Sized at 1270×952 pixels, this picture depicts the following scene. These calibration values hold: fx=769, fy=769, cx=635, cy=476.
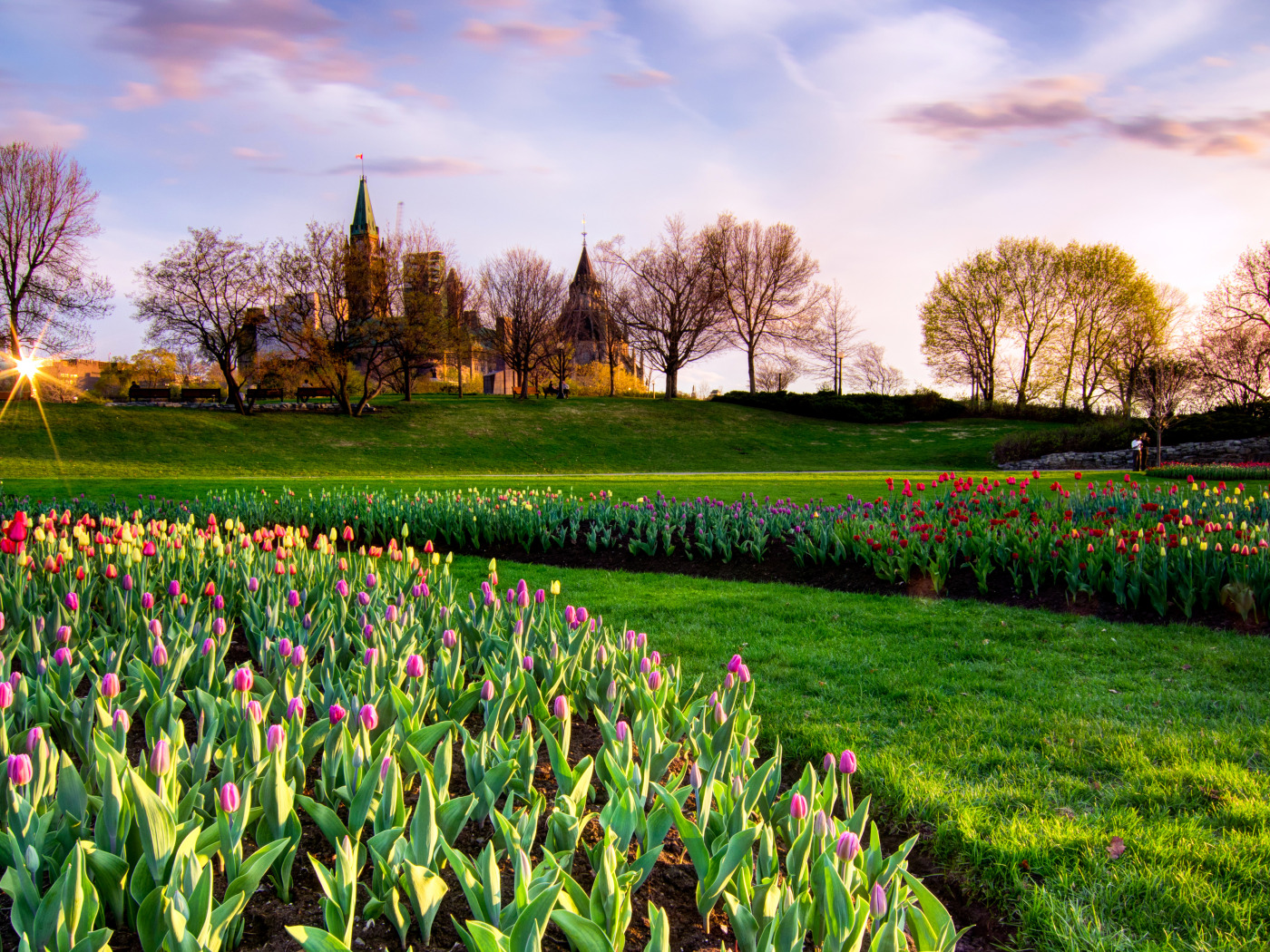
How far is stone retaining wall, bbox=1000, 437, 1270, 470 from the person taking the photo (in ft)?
83.4

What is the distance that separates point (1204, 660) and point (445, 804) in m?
4.63

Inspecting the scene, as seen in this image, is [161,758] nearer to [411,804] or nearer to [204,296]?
[411,804]

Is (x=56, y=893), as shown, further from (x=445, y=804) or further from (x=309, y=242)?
(x=309, y=242)

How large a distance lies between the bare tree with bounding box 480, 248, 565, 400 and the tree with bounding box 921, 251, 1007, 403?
21862mm

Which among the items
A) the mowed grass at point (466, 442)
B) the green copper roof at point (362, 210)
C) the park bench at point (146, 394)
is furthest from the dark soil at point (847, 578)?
the green copper roof at point (362, 210)

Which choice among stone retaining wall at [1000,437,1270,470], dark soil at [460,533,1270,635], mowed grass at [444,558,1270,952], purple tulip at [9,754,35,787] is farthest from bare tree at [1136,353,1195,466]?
purple tulip at [9,754,35,787]

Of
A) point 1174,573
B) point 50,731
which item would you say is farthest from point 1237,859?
point 50,731

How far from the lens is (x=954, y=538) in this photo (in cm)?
688

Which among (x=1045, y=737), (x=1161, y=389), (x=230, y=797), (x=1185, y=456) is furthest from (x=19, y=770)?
(x=1185, y=456)

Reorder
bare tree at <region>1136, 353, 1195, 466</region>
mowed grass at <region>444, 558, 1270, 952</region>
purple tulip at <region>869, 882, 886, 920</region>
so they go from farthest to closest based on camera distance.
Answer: bare tree at <region>1136, 353, 1195, 466</region>
mowed grass at <region>444, 558, 1270, 952</region>
purple tulip at <region>869, 882, 886, 920</region>

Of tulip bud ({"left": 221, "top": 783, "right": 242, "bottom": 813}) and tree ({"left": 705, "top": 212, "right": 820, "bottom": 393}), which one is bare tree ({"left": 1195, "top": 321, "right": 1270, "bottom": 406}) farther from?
tulip bud ({"left": 221, "top": 783, "right": 242, "bottom": 813})

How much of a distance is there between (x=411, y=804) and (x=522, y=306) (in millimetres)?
43848

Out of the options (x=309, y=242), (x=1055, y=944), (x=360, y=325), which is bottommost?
(x=1055, y=944)

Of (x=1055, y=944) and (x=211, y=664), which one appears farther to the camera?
(x=211, y=664)
